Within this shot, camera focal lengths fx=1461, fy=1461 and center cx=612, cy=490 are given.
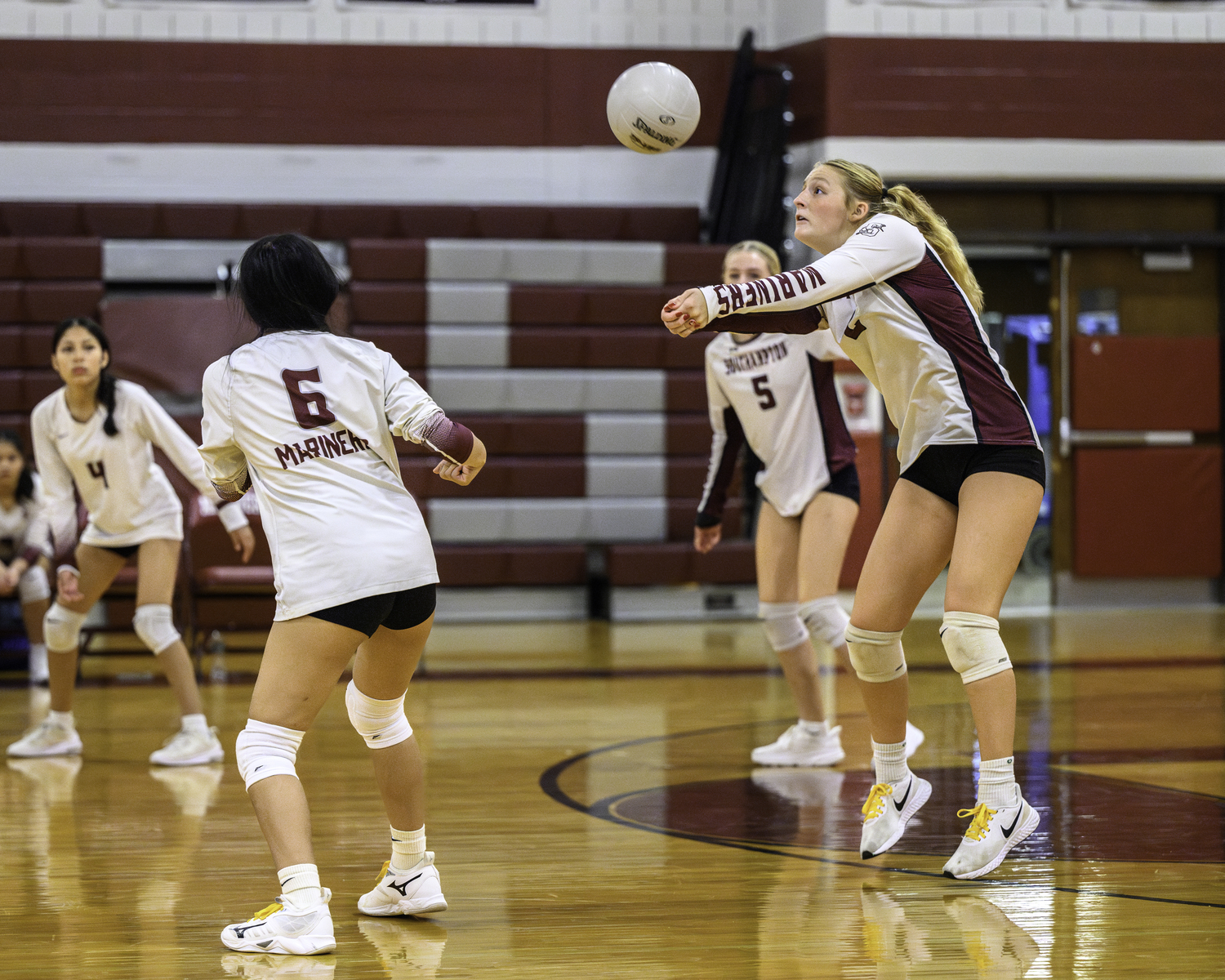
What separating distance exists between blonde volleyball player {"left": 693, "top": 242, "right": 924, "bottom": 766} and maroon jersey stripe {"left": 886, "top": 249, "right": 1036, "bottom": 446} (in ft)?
4.10

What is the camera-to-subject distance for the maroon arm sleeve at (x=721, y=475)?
469cm

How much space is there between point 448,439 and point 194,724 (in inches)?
94.4

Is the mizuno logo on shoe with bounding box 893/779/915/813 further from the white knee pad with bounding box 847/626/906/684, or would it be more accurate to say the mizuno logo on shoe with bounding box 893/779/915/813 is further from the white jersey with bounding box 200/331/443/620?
the white jersey with bounding box 200/331/443/620

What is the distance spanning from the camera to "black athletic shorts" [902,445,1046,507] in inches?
123

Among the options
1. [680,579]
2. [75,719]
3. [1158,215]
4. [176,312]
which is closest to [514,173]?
[176,312]

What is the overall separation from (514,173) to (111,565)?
18.1 feet

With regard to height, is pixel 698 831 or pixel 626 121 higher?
pixel 626 121

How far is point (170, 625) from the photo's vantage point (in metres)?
4.71

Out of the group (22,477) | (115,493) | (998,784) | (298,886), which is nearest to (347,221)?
(22,477)

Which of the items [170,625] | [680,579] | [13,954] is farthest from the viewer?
[680,579]

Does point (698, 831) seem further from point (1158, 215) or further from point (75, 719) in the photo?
point (1158, 215)

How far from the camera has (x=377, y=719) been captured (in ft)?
9.34

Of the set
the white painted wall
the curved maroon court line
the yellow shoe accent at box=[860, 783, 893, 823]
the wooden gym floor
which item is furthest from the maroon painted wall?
the yellow shoe accent at box=[860, 783, 893, 823]

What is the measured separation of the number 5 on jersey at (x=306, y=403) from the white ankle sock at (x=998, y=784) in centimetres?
157
